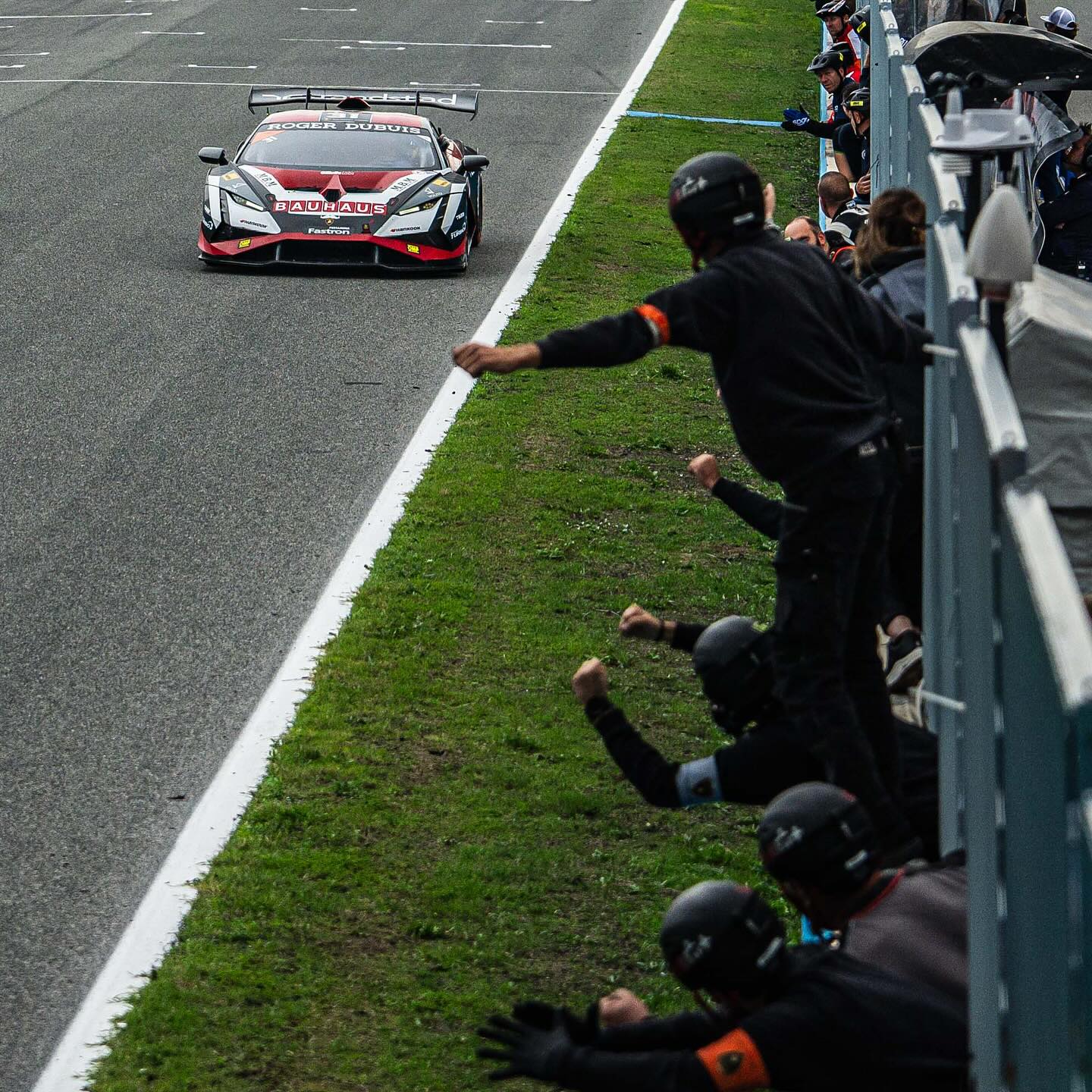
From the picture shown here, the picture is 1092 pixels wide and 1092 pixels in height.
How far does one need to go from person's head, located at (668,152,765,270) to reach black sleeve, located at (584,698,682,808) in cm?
144

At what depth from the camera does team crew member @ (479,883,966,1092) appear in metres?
3.84

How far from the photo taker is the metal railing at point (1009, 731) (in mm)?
2504

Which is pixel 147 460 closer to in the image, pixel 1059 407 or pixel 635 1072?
pixel 1059 407

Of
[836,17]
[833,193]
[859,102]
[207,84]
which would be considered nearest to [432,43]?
[207,84]

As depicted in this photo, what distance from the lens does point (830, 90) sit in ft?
55.4

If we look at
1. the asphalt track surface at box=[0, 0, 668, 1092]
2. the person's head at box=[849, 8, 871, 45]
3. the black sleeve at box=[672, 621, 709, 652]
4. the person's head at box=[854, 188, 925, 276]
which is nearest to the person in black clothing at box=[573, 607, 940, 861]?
the black sleeve at box=[672, 621, 709, 652]

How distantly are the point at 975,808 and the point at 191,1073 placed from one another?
8.50 ft

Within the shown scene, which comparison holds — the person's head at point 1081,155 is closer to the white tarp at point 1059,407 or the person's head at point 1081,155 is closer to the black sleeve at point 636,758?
the white tarp at point 1059,407

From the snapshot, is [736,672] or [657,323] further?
[736,672]

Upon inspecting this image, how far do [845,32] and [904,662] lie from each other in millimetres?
12568

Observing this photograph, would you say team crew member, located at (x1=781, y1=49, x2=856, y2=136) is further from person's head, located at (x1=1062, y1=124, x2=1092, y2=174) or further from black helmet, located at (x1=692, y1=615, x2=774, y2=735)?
black helmet, located at (x1=692, y1=615, x2=774, y2=735)

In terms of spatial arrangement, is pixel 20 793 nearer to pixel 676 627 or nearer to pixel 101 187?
pixel 676 627

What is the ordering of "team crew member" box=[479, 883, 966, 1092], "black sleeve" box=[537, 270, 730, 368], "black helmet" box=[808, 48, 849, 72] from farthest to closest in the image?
"black helmet" box=[808, 48, 849, 72]
"black sleeve" box=[537, 270, 730, 368]
"team crew member" box=[479, 883, 966, 1092]

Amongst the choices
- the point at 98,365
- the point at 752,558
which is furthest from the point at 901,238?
the point at 98,365
